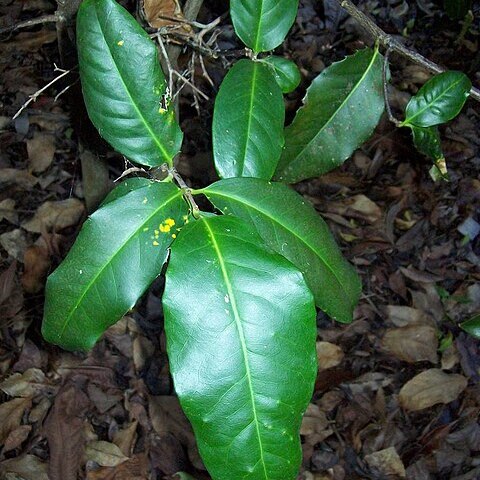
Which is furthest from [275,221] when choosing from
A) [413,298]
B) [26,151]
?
[26,151]

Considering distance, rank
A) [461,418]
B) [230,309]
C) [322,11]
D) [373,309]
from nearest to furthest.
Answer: [230,309] < [461,418] < [373,309] < [322,11]

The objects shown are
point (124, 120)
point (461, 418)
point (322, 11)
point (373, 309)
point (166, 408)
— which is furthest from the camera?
point (322, 11)

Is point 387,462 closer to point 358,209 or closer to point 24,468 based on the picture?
point 358,209

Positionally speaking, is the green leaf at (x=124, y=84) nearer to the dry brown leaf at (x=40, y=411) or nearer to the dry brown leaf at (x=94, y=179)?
the dry brown leaf at (x=94, y=179)

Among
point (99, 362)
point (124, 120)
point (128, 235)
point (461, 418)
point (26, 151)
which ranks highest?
point (124, 120)

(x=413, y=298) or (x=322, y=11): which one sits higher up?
(x=322, y=11)

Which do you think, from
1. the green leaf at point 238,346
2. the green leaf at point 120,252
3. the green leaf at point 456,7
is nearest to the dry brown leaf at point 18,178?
the green leaf at point 120,252

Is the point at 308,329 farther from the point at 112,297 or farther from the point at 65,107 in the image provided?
the point at 65,107
